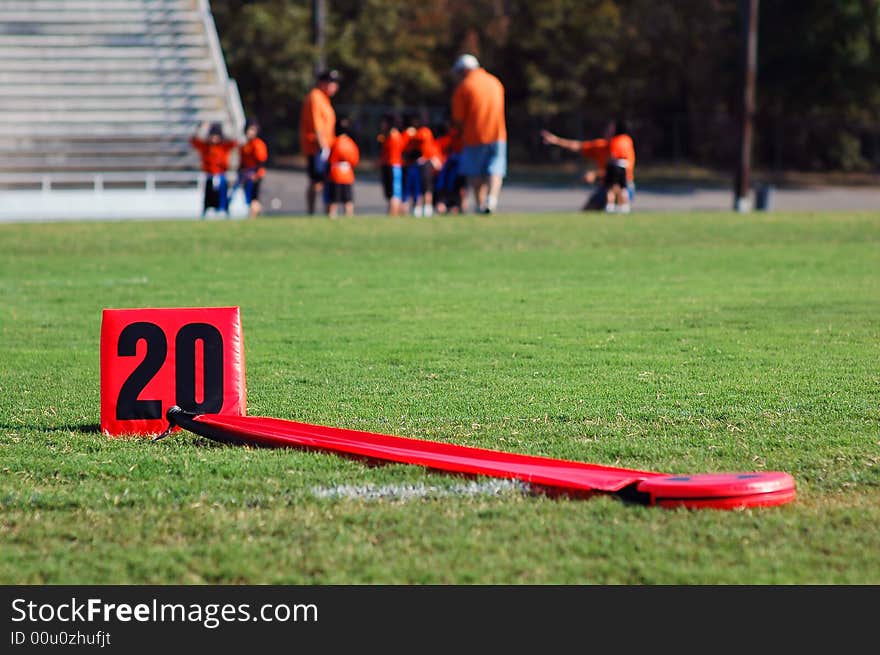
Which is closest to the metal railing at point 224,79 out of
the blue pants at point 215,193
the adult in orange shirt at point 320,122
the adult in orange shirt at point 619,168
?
the blue pants at point 215,193

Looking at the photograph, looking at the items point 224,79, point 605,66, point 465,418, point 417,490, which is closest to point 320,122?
point 224,79

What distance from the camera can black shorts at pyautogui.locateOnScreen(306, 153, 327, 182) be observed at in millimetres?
20233

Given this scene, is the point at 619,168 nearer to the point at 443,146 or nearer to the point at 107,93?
the point at 443,146

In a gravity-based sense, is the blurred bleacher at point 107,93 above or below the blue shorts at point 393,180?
above

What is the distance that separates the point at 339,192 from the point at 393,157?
8.15ft

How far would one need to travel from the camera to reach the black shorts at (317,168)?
66.4ft

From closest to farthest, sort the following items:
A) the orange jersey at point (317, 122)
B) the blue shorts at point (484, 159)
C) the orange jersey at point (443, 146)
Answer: the blue shorts at point (484, 159) → the orange jersey at point (317, 122) → the orange jersey at point (443, 146)

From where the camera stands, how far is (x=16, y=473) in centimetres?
499

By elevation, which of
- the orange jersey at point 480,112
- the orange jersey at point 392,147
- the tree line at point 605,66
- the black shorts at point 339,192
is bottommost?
the black shorts at point 339,192

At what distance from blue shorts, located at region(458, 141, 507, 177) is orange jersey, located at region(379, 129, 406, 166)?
3779mm

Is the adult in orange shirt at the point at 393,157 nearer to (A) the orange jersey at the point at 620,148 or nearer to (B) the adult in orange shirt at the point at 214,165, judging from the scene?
(B) the adult in orange shirt at the point at 214,165

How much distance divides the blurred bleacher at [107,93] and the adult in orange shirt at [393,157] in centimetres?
553

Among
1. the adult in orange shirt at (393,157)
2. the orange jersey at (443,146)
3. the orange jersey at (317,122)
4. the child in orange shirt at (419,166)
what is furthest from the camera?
the orange jersey at (443,146)
